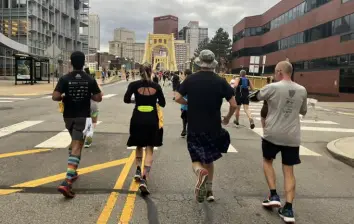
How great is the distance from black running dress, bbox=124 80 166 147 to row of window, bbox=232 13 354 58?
32.1 m

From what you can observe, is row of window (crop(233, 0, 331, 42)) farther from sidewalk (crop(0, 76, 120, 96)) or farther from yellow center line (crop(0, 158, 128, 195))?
yellow center line (crop(0, 158, 128, 195))

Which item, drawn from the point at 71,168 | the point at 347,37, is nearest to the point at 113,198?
the point at 71,168

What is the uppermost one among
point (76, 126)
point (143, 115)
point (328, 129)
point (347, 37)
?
point (347, 37)

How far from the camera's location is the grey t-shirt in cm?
460

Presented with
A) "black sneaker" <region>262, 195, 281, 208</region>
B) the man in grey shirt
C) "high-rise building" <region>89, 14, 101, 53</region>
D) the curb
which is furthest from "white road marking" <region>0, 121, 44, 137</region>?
"high-rise building" <region>89, 14, 101, 53</region>

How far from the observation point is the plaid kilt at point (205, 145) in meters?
4.65

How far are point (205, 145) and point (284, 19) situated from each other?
169 ft

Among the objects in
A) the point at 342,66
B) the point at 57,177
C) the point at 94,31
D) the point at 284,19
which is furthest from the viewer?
the point at 94,31

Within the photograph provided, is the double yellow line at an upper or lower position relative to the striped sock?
lower

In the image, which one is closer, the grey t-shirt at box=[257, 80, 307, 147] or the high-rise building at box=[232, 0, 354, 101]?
the grey t-shirt at box=[257, 80, 307, 147]

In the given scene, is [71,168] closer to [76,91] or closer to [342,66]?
[76,91]

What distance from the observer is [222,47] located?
90.2 meters

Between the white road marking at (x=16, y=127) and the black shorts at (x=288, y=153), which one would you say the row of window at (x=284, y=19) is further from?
the black shorts at (x=288, y=153)

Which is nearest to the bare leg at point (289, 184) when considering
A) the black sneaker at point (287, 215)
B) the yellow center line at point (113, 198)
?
the black sneaker at point (287, 215)
